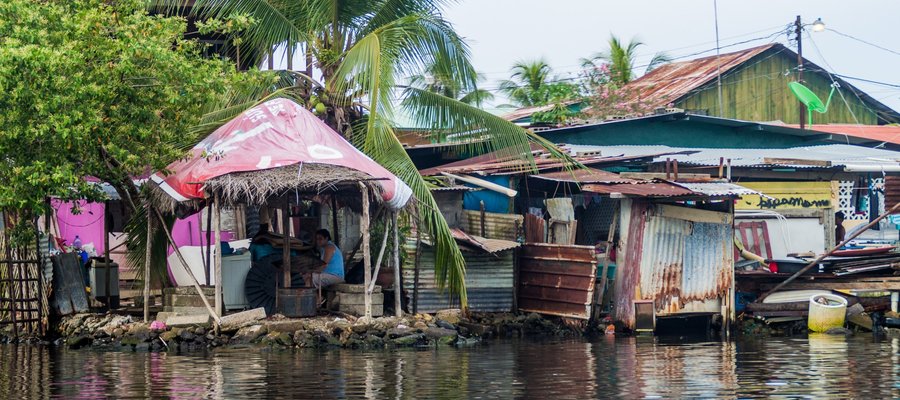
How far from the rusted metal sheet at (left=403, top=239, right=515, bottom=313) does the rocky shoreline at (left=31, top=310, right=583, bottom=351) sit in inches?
61.3

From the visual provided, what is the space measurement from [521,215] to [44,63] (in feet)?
29.8

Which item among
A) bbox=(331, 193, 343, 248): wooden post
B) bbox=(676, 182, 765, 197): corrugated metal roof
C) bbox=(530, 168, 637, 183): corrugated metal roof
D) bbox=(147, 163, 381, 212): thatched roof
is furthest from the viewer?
bbox=(530, 168, 637, 183): corrugated metal roof

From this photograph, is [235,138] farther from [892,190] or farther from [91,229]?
[892,190]

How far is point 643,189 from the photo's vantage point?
20.3m

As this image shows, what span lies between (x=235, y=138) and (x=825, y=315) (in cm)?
Answer: 974

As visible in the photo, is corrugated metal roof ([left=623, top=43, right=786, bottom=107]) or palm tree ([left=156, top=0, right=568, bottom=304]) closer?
palm tree ([left=156, top=0, right=568, bottom=304])

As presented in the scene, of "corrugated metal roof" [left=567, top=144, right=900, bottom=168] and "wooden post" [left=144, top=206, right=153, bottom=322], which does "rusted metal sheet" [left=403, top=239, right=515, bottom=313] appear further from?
"corrugated metal roof" [left=567, top=144, right=900, bottom=168]

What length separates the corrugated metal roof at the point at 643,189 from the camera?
20.0m

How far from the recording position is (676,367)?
14727 mm

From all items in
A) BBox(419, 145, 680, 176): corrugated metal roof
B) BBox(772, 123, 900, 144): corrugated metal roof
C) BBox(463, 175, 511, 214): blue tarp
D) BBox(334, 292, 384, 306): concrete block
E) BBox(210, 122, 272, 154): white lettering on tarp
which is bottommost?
BBox(334, 292, 384, 306): concrete block

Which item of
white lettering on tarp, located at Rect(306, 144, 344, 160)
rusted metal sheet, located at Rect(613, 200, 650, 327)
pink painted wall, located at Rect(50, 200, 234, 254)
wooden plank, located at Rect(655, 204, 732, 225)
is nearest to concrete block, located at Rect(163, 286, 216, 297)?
white lettering on tarp, located at Rect(306, 144, 344, 160)

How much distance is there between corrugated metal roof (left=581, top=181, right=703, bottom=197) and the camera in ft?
65.6

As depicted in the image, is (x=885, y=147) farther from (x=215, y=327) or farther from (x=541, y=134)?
(x=215, y=327)

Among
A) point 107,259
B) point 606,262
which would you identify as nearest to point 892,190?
point 606,262
